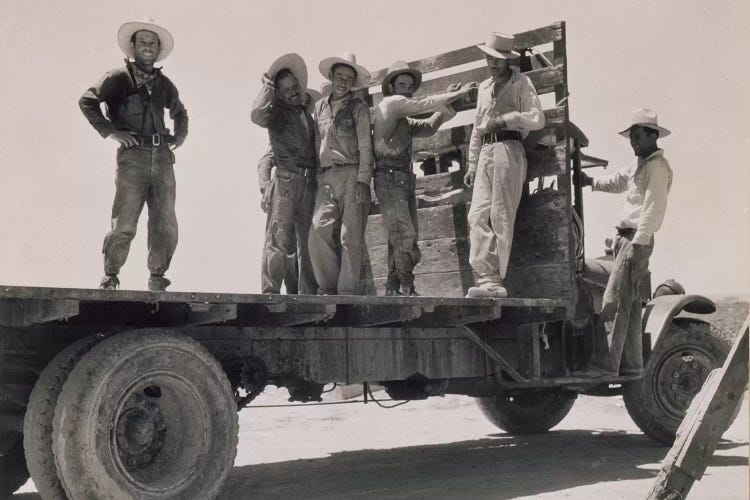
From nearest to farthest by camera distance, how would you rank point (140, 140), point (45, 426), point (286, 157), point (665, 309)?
point (45, 426) < point (140, 140) < point (286, 157) < point (665, 309)

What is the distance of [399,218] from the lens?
7.70 metres

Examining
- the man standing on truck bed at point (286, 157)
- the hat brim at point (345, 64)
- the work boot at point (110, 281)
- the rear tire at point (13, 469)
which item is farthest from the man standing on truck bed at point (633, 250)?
the rear tire at point (13, 469)

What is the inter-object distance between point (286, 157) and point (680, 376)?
4.45 meters

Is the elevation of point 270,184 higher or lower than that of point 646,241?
higher

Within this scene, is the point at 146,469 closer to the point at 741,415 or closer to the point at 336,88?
the point at 336,88

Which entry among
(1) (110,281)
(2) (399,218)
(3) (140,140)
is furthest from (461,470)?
(3) (140,140)

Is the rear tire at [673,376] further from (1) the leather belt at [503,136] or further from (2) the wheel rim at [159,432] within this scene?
(2) the wheel rim at [159,432]

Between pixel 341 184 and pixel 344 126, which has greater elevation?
pixel 344 126

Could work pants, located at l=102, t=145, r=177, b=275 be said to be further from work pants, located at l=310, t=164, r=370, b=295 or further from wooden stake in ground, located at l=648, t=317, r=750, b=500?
wooden stake in ground, located at l=648, t=317, r=750, b=500

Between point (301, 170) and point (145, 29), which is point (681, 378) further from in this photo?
point (145, 29)

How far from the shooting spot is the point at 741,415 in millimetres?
11367

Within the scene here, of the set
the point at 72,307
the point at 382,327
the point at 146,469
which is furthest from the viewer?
the point at 382,327

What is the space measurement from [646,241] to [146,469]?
470 centimetres

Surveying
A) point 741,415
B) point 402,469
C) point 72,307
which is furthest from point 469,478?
point 741,415
